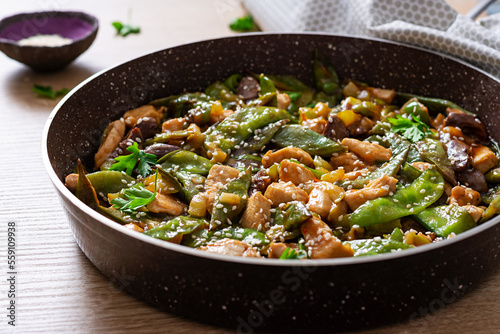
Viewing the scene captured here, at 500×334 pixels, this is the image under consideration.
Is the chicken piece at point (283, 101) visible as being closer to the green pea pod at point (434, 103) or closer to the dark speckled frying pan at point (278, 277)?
the green pea pod at point (434, 103)

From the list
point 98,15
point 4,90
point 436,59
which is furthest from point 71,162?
point 98,15

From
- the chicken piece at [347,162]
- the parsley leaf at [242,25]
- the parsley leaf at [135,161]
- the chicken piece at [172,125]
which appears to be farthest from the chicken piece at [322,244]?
the parsley leaf at [242,25]

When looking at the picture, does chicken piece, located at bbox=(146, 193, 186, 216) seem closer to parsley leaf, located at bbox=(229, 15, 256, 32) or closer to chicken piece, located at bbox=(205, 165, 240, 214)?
chicken piece, located at bbox=(205, 165, 240, 214)

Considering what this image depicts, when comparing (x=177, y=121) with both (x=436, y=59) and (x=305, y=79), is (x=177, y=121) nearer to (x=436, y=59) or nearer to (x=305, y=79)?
(x=305, y=79)

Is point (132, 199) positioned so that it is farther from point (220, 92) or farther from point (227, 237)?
point (220, 92)

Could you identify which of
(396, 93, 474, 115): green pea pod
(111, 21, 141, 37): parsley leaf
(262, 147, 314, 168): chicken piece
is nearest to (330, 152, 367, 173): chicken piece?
(262, 147, 314, 168): chicken piece
